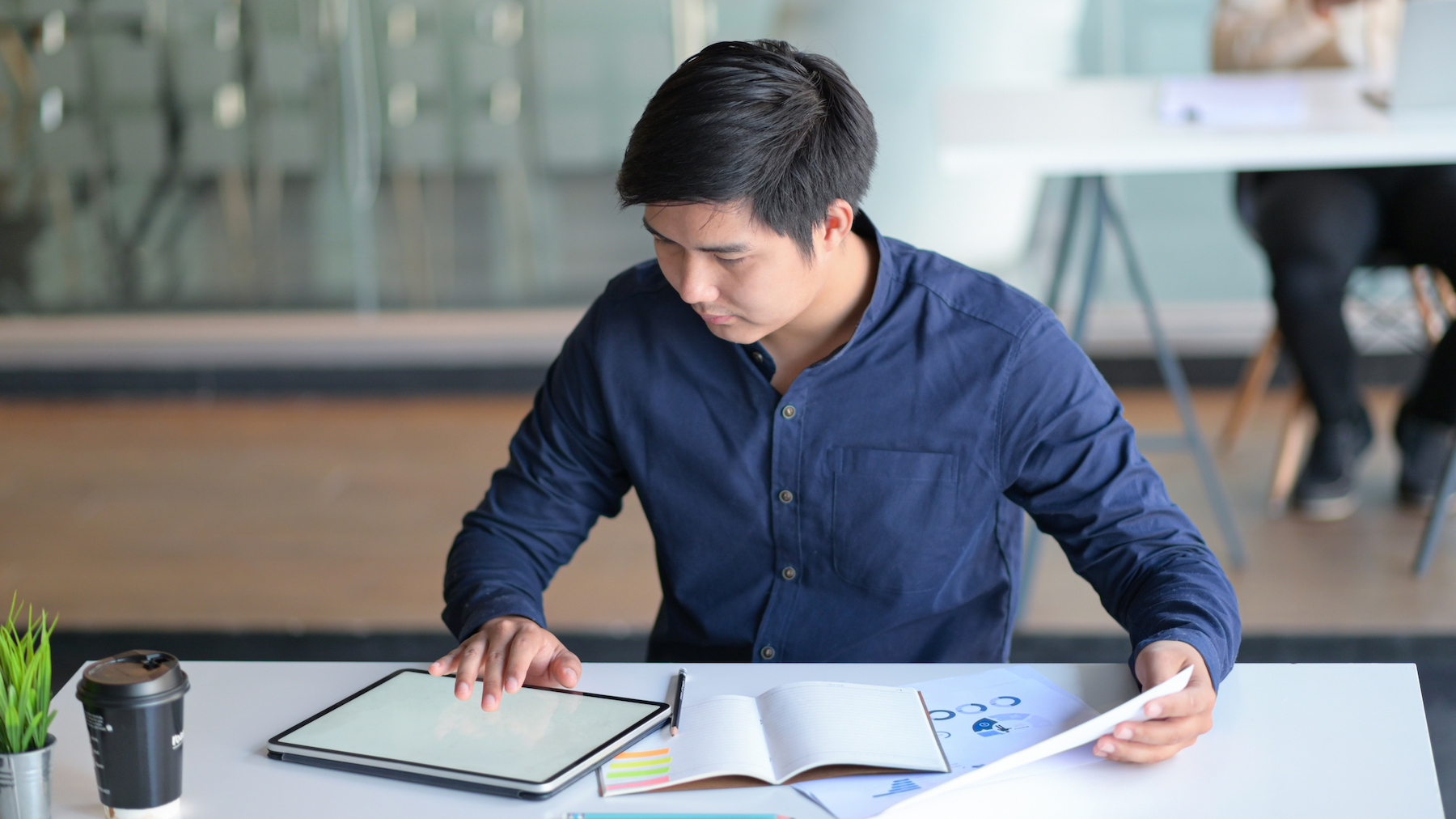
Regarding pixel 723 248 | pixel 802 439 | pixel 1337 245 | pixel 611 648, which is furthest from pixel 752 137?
pixel 1337 245

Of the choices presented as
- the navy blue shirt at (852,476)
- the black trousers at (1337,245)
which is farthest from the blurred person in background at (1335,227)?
the navy blue shirt at (852,476)

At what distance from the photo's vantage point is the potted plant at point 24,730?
2.92 ft

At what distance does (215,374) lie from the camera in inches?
169

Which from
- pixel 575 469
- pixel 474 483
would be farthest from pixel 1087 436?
pixel 474 483

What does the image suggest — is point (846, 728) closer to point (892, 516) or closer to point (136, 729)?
point (892, 516)

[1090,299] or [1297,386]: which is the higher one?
[1090,299]

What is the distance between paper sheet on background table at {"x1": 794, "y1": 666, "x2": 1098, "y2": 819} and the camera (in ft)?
3.10

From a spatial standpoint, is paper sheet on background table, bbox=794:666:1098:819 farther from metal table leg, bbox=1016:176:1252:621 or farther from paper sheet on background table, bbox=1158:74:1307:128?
paper sheet on background table, bbox=1158:74:1307:128

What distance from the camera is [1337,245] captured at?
9.28 ft

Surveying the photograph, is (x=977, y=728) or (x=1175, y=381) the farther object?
(x=1175, y=381)

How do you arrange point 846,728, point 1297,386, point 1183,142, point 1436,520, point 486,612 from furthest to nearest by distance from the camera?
point 1297,386
point 1436,520
point 1183,142
point 486,612
point 846,728

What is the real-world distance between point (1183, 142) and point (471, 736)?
1.71 m

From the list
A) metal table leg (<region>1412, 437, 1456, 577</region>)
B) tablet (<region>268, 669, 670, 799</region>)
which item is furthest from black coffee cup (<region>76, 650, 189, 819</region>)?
metal table leg (<region>1412, 437, 1456, 577</region>)

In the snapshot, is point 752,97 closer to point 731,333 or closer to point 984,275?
point 731,333
